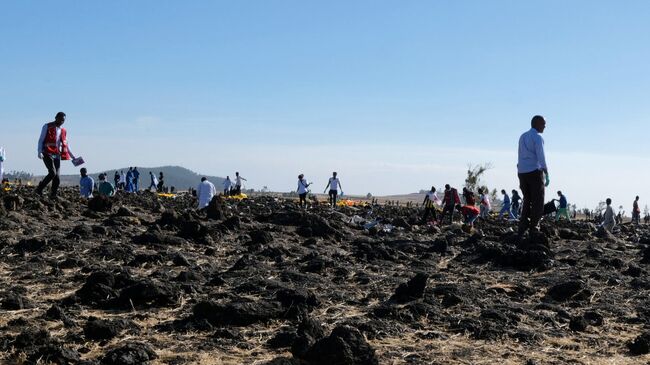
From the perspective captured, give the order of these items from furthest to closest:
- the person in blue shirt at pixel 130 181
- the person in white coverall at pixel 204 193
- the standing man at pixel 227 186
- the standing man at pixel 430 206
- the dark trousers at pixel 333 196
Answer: the standing man at pixel 227 186 < the person in blue shirt at pixel 130 181 < the dark trousers at pixel 333 196 < the standing man at pixel 430 206 < the person in white coverall at pixel 204 193

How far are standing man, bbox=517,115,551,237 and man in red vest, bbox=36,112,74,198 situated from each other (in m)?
8.69

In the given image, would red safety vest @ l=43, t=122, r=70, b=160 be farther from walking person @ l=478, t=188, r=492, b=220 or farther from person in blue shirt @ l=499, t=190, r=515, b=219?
person in blue shirt @ l=499, t=190, r=515, b=219

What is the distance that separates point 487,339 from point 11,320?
354 cm

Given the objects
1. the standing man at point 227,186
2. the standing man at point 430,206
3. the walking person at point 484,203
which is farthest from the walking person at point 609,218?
the standing man at point 227,186

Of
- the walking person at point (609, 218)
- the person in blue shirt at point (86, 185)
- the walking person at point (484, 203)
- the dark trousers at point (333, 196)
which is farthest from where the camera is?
the dark trousers at point (333, 196)

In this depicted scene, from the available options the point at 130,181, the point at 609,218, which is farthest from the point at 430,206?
the point at 130,181

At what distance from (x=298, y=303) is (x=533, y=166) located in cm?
611

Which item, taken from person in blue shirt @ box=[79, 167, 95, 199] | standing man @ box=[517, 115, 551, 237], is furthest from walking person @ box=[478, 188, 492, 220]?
standing man @ box=[517, 115, 551, 237]

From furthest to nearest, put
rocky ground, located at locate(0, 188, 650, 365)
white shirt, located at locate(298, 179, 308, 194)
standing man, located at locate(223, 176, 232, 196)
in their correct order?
1. standing man, located at locate(223, 176, 232, 196)
2. white shirt, located at locate(298, 179, 308, 194)
3. rocky ground, located at locate(0, 188, 650, 365)

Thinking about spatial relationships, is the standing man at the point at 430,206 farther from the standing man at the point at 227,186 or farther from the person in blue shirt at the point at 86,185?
the standing man at the point at 227,186

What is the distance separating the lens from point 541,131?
1111 centimetres

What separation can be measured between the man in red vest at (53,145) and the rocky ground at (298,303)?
3148mm

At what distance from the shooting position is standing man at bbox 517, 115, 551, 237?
10883 mm

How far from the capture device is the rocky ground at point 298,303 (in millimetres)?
4816
